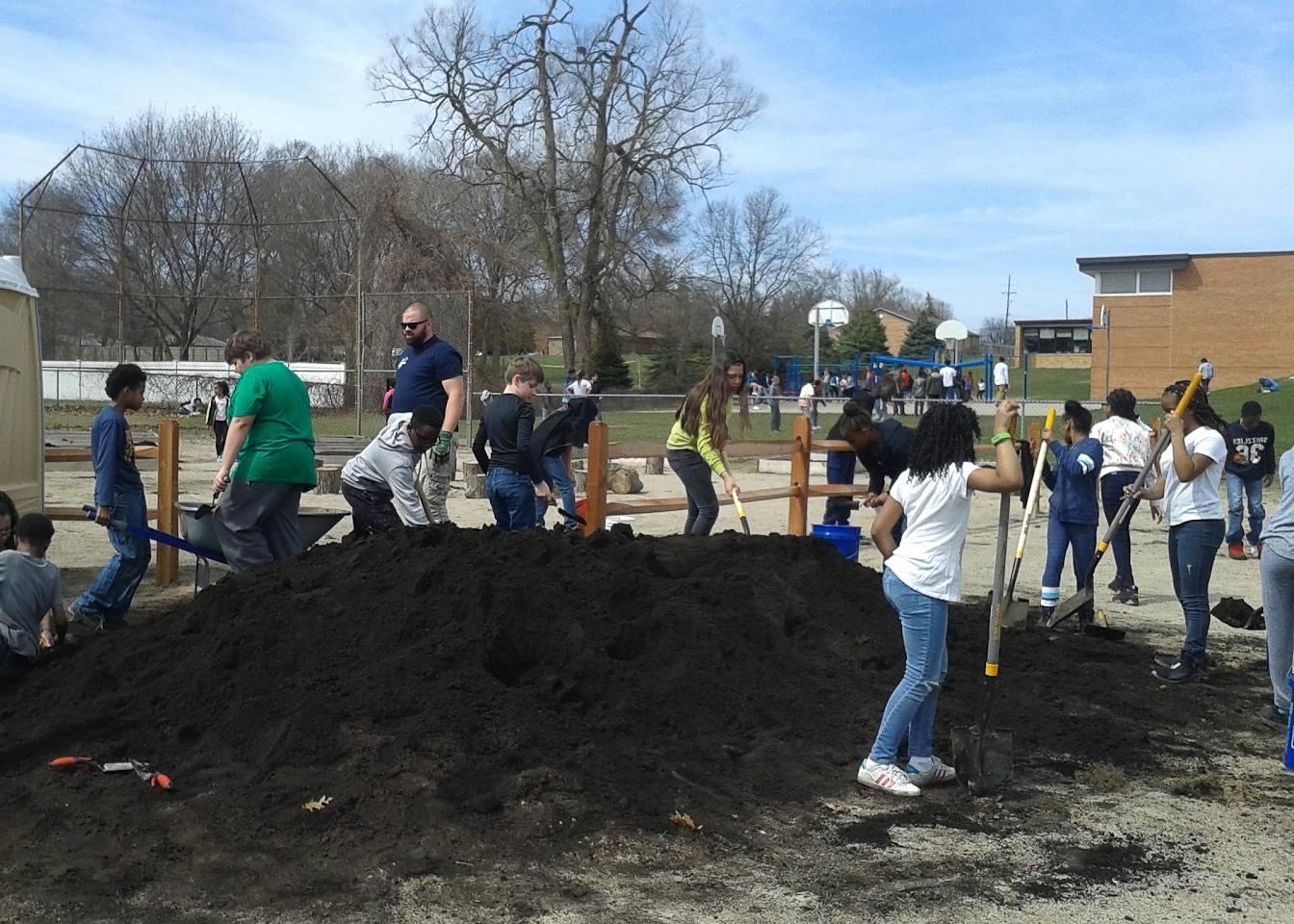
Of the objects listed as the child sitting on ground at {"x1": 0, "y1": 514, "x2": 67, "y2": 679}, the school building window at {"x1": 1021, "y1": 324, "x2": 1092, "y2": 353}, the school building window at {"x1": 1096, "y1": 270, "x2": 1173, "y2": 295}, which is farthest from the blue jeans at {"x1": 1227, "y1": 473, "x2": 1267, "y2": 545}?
the school building window at {"x1": 1021, "y1": 324, "x2": 1092, "y2": 353}

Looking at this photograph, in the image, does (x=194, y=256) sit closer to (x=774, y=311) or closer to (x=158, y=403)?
(x=158, y=403)

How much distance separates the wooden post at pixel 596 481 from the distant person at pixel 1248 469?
683cm

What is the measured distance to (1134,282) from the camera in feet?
187

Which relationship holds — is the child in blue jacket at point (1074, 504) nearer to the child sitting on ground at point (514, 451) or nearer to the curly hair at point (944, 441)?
the child sitting on ground at point (514, 451)

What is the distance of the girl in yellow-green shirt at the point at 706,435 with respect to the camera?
9523 mm

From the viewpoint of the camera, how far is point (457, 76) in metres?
42.0

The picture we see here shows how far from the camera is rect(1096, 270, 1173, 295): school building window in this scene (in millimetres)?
56219

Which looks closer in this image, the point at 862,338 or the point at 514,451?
the point at 514,451

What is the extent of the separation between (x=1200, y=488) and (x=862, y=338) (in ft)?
236

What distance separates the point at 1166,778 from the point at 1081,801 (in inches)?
23.5

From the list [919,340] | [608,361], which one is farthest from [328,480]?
[919,340]

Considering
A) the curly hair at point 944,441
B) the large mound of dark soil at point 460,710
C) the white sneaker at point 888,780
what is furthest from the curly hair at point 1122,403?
the white sneaker at point 888,780

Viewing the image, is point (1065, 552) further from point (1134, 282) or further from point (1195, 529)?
point (1134, 282)

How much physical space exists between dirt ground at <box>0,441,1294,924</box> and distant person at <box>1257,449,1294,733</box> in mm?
265
